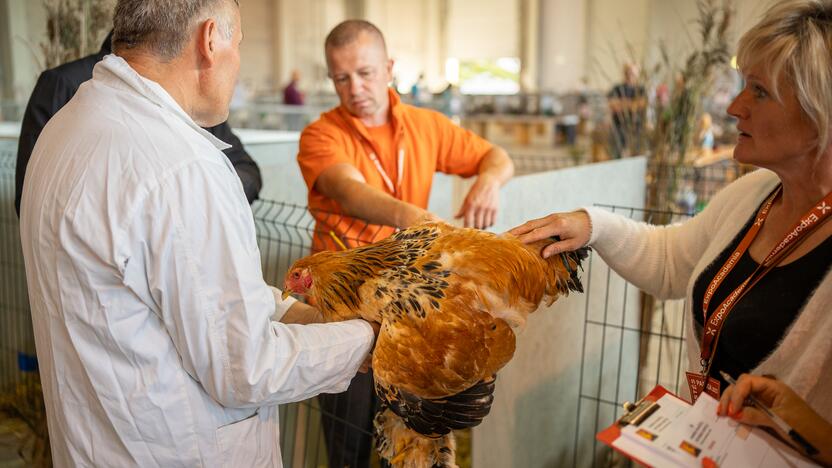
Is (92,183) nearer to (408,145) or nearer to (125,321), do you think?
(125,321)

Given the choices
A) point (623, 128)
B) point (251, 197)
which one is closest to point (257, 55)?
point (623, 128)

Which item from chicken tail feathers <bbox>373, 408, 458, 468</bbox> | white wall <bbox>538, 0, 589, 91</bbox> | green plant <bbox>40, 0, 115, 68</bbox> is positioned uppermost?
white wall <bbox>538, 0, 589, 91</bbox>

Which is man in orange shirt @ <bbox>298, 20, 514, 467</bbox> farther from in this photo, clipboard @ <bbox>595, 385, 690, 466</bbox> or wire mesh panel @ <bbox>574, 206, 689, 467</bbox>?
clipboard @ <bbox>595, 385, 690, 466</bbox>

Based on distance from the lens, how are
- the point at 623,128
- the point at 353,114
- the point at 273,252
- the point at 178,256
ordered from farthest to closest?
the point at 623,128 → the point at 273,252 → the point at 353,114 → the point at 178,256

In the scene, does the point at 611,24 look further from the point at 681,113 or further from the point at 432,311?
the point at 432,311

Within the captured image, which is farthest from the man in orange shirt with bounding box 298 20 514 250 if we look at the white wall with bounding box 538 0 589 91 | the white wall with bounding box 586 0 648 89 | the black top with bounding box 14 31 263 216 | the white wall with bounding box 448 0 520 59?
the white wall with bounding box 448 0 520 59

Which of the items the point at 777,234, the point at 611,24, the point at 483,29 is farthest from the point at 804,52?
the point at 483,29

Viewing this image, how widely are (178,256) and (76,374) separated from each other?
325mm

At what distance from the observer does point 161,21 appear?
1143 mm

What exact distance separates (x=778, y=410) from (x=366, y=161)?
5.10 ft

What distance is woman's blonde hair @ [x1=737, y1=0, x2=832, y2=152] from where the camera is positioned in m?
1.24

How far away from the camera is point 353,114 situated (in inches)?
91.5

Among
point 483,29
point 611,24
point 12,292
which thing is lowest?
point 12,292

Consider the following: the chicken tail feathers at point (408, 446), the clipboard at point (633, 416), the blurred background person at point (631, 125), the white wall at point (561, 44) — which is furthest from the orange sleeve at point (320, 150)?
the white wall at point (561, 44)
